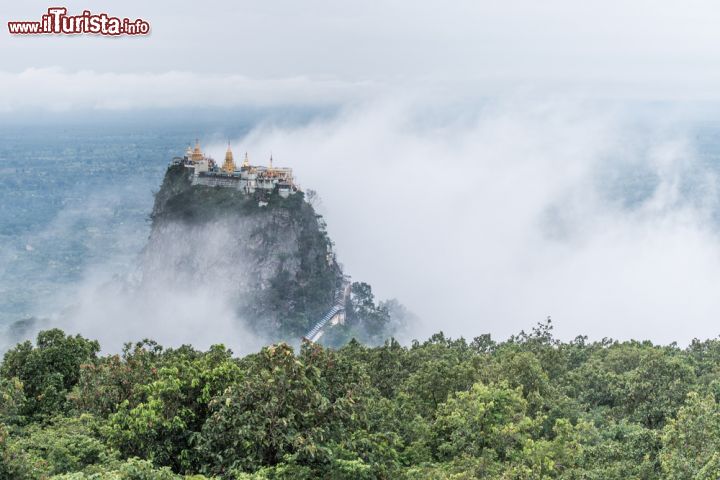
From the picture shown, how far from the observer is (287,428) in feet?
64.6

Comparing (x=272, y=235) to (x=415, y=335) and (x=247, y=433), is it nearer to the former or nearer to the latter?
(x=415, y=335)

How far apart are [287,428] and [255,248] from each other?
460 ft

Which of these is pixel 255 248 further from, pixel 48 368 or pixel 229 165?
pixel 48 368

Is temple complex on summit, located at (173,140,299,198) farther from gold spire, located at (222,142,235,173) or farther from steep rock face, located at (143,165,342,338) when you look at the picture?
steep rock face, located at (143,165,342,338)

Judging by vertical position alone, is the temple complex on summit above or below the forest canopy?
above

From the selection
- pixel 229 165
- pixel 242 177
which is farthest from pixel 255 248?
pixel 229 165

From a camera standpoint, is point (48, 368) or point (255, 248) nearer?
point (48, 368)

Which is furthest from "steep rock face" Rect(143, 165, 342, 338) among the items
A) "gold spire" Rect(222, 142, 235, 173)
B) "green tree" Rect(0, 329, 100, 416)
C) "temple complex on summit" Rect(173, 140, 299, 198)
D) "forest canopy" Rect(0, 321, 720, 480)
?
"forest canopy" Rect(0, 321, 720, 480)

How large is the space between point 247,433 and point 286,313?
137m

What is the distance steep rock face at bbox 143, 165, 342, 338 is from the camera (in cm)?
15262

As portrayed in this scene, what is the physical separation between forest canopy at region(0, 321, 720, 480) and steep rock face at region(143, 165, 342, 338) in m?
122

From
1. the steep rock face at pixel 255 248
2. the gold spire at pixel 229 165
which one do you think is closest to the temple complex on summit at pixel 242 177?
the gold spire at pixel 229 165

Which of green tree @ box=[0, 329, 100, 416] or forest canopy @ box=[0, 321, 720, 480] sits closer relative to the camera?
forest canopy @ box=[0, 321, 720, 480]

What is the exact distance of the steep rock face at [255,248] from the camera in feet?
501
